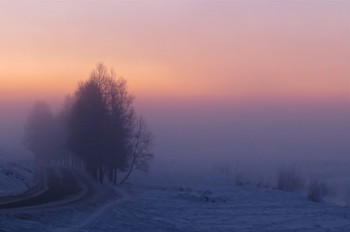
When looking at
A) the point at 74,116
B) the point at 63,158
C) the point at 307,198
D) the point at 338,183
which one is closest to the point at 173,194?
the point at 307,198

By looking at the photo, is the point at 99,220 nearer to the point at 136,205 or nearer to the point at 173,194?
the point at 136,205

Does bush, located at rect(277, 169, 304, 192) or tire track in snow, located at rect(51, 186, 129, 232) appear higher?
bush, located at rect(277, 169, 304, 192)

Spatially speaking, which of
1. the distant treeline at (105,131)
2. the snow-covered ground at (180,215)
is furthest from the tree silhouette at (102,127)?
the snow-covered ground at (180,215)

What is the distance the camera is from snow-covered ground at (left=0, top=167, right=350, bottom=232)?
87.3 ft

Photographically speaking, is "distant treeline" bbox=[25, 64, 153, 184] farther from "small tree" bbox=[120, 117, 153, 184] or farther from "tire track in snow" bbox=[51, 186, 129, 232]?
"tire track in snow" bbox=[51, 186, 129, 232]

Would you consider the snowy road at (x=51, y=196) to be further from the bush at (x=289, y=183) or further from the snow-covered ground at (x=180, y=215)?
the bush at (x=289, y=183)

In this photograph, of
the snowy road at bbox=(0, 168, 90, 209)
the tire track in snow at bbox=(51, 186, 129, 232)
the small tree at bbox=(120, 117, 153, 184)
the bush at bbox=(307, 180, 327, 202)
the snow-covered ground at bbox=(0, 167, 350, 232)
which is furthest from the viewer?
the small tree at bbox=(120, 117, 153, 184)

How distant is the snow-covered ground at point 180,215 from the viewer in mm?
26609

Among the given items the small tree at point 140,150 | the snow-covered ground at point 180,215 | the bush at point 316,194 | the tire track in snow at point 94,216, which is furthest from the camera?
the small tree at point 140,150

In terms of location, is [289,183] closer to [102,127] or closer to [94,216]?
[102,127]

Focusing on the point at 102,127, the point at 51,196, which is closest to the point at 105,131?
the point at 102,127

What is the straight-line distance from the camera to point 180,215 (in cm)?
3444

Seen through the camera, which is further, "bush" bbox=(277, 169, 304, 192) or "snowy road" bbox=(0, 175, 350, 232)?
"bush" bbox=(277, 169, 304, 192)

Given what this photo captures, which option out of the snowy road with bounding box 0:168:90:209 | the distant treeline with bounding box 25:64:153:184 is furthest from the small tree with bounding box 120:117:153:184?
the snowy road with bounding box 0:168:90:209
